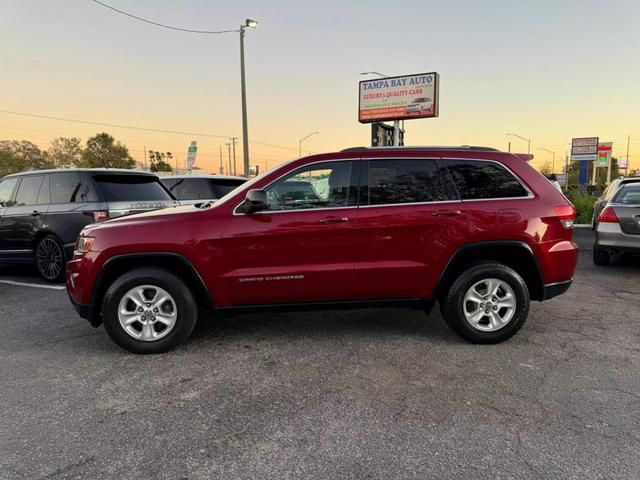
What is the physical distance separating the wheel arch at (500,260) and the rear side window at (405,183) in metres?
0.54

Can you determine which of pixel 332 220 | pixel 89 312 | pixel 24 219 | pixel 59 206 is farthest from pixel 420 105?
pixel 89 312

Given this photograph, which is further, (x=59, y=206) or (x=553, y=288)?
(x=59, y=206)

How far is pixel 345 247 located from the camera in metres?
4.14

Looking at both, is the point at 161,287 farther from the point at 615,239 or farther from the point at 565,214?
the point at 615,239

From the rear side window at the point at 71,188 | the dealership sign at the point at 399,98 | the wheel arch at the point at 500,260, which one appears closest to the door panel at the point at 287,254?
the wheel arch at the point at 500,260

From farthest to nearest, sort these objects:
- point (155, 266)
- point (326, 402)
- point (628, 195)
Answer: point (628, 195), point (155, 266), point (326, 402)

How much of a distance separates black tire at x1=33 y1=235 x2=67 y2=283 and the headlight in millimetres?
3325

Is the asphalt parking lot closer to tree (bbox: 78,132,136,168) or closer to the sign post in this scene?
the sign post

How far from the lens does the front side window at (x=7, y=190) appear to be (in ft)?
25.8

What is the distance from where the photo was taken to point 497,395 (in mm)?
3309

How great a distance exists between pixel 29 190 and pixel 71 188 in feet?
3.46

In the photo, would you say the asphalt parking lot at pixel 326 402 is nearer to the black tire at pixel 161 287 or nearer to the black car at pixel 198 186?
the black tire at pixel 161 287

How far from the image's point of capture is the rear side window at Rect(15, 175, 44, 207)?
7.49 meters

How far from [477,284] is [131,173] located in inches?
225
